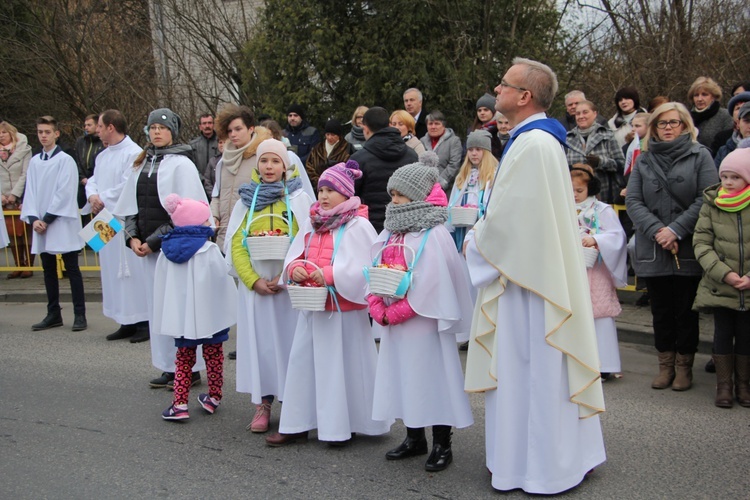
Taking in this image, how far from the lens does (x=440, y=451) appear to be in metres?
5.41

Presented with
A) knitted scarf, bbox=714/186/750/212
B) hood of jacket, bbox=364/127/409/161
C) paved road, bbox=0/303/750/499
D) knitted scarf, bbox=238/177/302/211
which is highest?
hood of jacket, bbox=364/127/409/161

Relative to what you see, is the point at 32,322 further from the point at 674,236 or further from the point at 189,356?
the point at 674,236

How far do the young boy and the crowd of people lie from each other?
128 centimetres

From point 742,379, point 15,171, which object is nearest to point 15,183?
point 15,171

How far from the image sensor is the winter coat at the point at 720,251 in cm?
643

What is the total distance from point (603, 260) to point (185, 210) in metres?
3.43

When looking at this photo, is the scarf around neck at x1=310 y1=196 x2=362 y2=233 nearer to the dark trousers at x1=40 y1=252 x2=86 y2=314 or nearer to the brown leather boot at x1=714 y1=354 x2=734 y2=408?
the brown leather boot at x1=714 y1=354 x2=734 y2=408

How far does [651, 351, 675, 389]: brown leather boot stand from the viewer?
23.2 feet

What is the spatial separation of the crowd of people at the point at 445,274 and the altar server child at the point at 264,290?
0.05 feet

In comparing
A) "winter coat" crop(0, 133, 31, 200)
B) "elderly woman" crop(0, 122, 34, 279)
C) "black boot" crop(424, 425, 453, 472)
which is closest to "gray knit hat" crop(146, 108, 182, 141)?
"black boot" crop(424, 425, 453, 472)

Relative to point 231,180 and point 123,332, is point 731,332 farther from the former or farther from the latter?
point 123,332

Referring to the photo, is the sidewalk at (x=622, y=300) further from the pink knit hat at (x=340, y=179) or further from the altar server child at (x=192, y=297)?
the altar server child at (x=192, y=297)

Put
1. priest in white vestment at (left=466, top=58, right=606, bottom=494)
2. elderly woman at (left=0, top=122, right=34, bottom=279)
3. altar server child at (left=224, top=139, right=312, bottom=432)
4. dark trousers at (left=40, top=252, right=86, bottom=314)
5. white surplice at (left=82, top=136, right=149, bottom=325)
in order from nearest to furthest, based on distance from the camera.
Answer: priest in white vestment at (left=466, top=58, right=606, bottom=494)
altar server child at (left=224, top=139, right=312, bottom=432)
white surplice at (left=82, top=136, right=149, bottom=325)
dark trousers at (left=40, top=252, right=86, bottom=314)
elderly woman at (left=0, top=122, right=34, bottom=279)

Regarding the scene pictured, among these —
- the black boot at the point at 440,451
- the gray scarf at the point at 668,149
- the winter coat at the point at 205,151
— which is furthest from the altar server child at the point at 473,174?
the winter coat at the point at 205,151
